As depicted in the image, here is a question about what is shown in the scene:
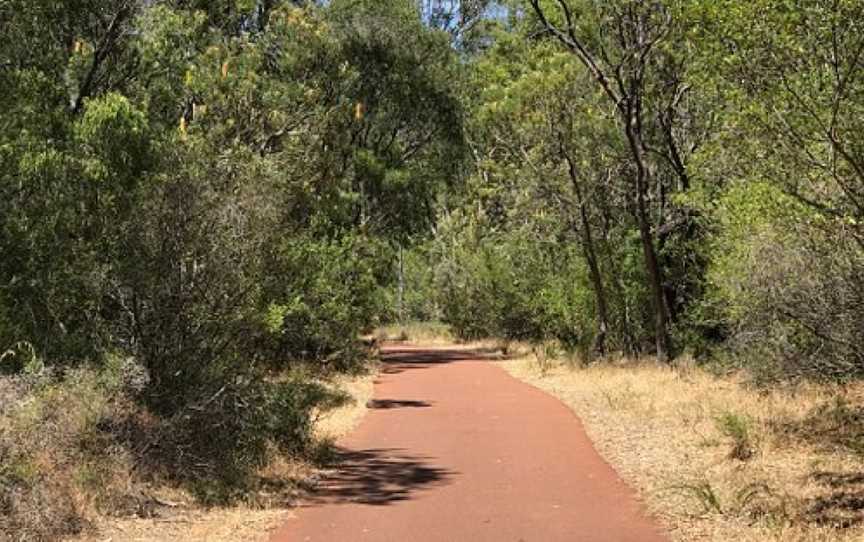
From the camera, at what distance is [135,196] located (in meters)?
10.9

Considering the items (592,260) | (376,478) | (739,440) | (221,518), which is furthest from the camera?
(592,260)

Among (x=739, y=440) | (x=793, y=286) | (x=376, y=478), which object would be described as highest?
(x=793, y=286)

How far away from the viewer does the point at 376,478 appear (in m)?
11.4

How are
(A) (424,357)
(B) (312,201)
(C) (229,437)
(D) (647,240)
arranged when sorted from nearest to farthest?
1. (C) (229,437)
2. (B) (312,201)
3. (D) (647,240)
4. (A) (424,357)

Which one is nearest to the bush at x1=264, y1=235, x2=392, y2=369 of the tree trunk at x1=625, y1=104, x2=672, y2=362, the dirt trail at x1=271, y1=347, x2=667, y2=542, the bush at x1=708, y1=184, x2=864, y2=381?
the dirt trail at x1=271, y1=347, x2=667, y2=542

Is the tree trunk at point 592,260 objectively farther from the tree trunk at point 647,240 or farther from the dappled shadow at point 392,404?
the dappled shadow at point 392,404

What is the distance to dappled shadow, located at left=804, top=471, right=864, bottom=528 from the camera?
28.2 ft

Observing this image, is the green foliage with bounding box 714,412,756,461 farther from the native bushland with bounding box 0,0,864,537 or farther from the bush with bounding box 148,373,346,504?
the bush with bounding box 148,373,346,504

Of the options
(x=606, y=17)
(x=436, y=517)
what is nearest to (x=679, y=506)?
(x=436, y=517)

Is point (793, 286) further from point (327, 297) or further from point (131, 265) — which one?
point (327, 297)

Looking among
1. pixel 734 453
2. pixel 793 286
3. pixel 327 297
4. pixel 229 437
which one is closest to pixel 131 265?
pixel 229 437

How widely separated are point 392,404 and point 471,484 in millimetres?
8623

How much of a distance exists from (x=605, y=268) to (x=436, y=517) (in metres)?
18.1

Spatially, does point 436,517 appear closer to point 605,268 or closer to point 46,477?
point 46,477
